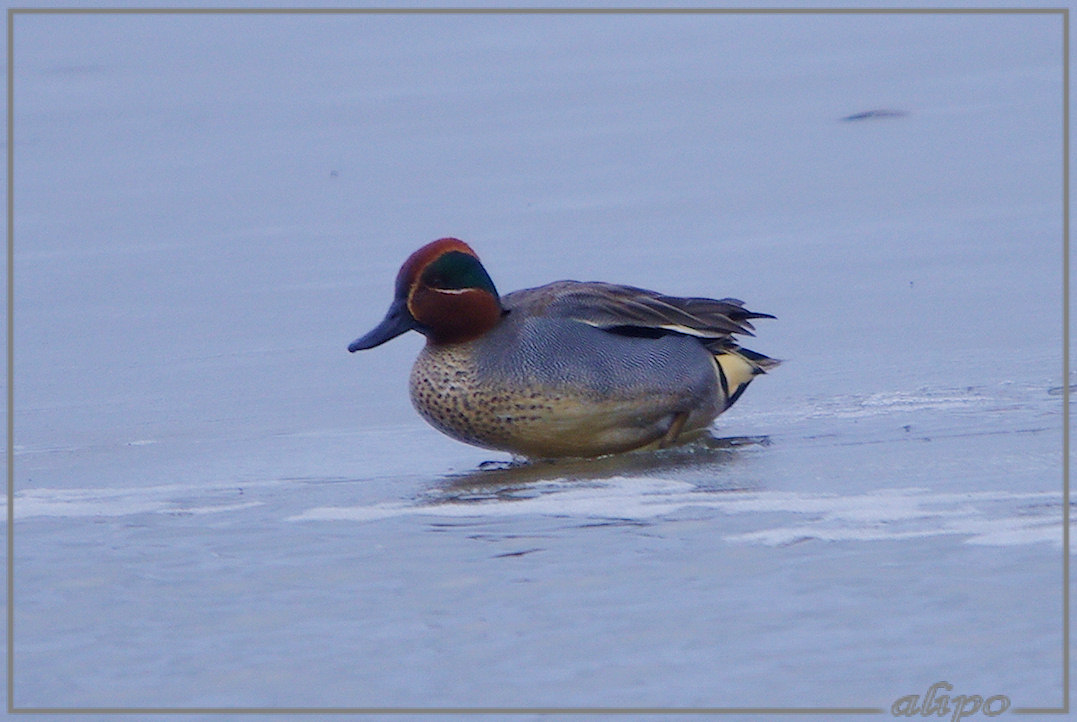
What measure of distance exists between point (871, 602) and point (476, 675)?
903 millimetres

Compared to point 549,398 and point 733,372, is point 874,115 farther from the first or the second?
point 549,398

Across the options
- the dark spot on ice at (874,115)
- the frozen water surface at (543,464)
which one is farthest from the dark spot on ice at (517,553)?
the dark spot on ice at (874,115)

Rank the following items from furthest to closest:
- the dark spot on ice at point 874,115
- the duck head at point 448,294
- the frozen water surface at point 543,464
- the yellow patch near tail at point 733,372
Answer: the dark spot on ice at point 874,115 → the yellow patch near tail at point 733,372 → the duck head at point 448,294 → the frozen water surface at point 543,464

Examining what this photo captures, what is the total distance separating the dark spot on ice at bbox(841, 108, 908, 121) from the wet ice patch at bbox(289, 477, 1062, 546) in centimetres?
707

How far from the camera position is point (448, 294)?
5930mm

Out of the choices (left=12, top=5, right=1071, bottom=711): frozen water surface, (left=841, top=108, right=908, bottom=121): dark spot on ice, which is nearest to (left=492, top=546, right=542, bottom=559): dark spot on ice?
(left=12, top=5, right=1071, bottom=711): frozen water surface

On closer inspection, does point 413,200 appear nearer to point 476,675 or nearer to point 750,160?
point 750,160

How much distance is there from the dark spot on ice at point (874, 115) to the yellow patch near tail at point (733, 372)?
5982mm

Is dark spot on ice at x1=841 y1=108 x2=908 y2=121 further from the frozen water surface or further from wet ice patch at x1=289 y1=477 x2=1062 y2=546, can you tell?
wet ice patch at x1=289 y1=477 x2=1062 y2=546

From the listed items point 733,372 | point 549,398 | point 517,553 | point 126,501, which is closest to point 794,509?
point 517,553

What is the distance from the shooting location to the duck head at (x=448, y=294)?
5922mm

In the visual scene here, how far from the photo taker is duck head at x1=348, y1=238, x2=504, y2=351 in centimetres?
592

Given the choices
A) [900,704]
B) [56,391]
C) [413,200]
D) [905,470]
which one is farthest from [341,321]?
[900,704]

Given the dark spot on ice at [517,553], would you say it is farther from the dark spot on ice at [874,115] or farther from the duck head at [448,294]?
the dark spot on ice at [874,115]
